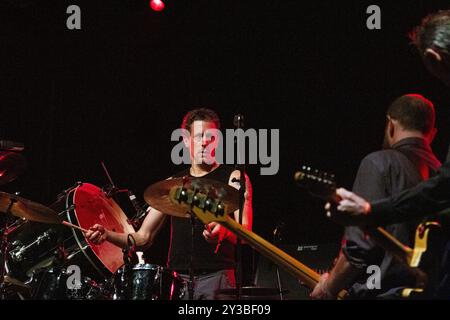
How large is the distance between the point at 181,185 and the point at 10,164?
151cm

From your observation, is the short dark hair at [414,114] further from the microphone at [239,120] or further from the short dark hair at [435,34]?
the microphone at [239,120]

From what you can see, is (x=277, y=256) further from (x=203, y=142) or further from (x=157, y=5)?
(x=157, y=5)

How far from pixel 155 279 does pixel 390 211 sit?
220cm

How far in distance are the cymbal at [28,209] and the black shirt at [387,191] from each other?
2.38m

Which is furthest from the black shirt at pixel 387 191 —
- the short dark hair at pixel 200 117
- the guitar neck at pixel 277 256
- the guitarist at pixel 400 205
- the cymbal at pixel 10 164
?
the cymbal at pixel 10 164

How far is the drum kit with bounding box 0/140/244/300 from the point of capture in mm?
4395

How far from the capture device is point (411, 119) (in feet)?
10.6

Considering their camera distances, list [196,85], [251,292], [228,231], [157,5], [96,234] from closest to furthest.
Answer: [251,292], [228,231], [96,234], [157,5], [196,85]

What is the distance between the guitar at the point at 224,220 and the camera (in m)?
3.44

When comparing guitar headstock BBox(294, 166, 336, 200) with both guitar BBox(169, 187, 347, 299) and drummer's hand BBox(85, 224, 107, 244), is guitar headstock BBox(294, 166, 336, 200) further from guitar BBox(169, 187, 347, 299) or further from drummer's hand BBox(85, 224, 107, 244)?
drummer's hand BBox(85, 224, 107, 244)

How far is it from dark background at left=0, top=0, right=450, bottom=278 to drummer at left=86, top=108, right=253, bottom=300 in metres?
1.57

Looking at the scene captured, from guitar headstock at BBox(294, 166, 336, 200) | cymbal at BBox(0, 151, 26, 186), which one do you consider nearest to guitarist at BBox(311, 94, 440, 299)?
guitar headstock at BBox(294, 166, 336, 200)

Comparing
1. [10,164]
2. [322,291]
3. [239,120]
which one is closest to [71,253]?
[10,164]
